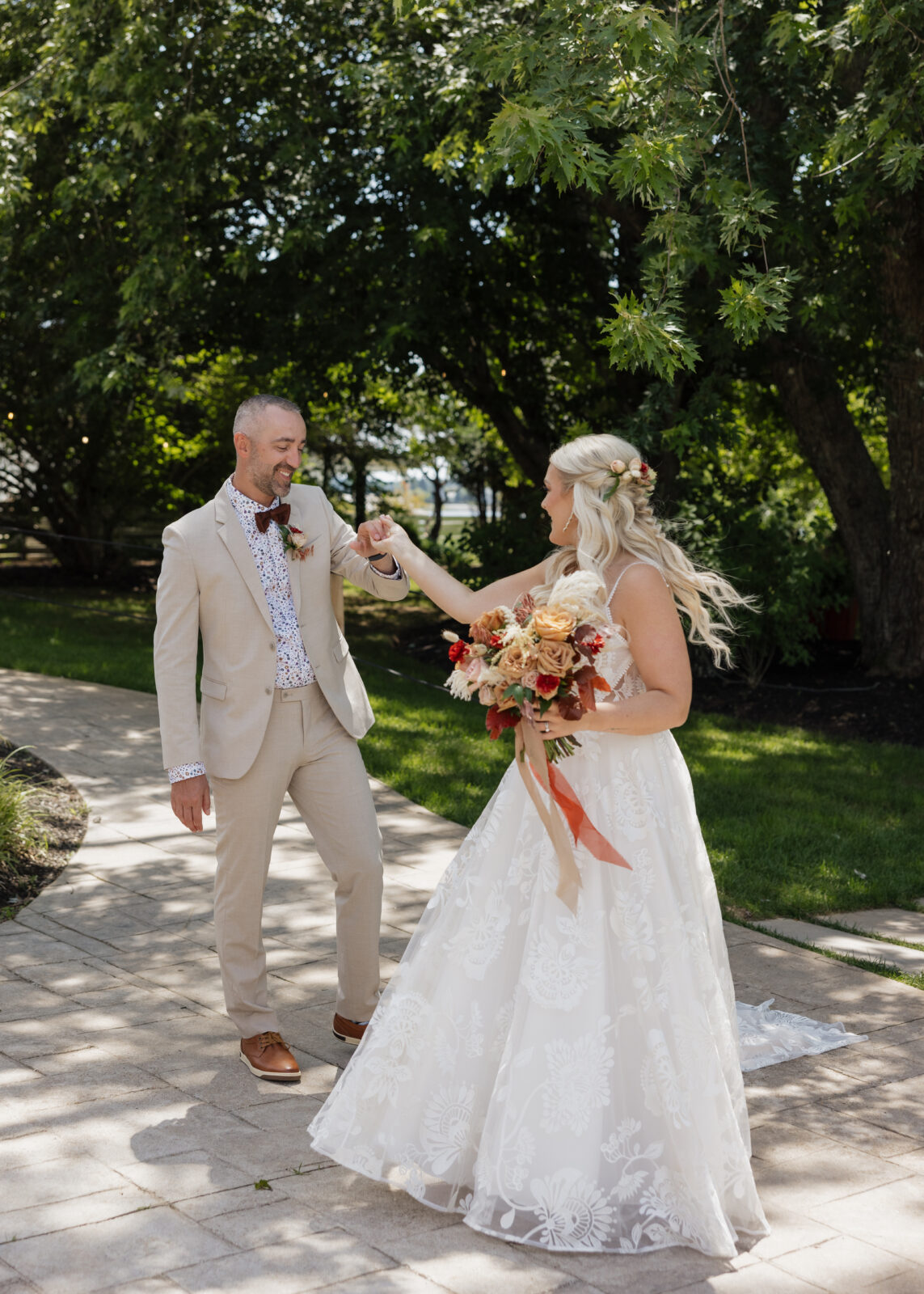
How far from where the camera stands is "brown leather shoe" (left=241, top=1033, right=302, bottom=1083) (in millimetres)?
4395

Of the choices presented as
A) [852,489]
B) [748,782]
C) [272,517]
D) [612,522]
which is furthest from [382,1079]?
[852,489]

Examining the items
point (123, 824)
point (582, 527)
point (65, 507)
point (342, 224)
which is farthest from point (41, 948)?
point (65, 507)

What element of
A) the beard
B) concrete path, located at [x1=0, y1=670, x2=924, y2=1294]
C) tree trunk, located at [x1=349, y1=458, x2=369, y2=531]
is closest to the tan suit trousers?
concrete path, located at [x1=0, y1=670, x2=924, y2=1294]

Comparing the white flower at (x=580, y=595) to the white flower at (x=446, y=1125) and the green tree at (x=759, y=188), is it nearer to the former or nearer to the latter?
the white flower at (x=446, y=1125)

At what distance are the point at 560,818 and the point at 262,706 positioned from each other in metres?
1.29

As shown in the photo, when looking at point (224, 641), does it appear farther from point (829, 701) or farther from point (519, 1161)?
point (829, 701)

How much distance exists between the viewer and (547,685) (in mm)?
3428

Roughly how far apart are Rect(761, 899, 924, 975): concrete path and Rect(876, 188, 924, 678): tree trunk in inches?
250

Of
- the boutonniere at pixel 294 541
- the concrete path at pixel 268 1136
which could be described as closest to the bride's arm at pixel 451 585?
the boutonniere at pixel 294 541

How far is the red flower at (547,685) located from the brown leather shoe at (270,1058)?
1823mm

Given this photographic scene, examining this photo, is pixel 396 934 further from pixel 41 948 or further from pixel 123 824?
pixel 123 824

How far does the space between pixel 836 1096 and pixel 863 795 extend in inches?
190

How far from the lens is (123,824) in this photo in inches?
303

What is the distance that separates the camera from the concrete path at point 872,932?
5.96 m
